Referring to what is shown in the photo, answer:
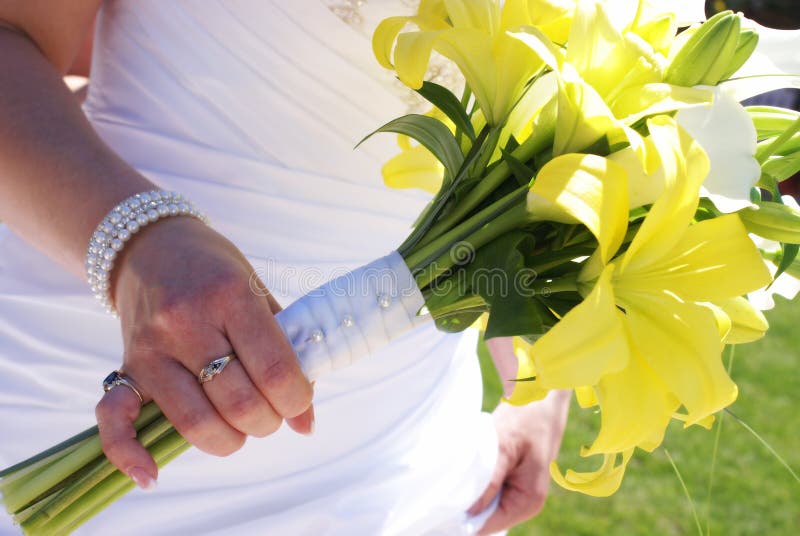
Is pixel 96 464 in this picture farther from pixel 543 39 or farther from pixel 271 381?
pixel 543 39

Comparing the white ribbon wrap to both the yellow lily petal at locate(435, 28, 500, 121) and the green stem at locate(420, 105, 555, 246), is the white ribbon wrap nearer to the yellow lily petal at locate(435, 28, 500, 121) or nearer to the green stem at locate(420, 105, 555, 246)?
A: the green stem at locate(420, 105, 555, 246)

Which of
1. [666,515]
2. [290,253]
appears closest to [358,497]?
[290,253]

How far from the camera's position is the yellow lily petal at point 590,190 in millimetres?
819

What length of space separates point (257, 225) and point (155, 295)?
0.59m

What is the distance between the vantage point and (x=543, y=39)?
Result: 0.88m

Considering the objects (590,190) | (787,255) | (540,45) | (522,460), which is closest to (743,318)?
(787,255)

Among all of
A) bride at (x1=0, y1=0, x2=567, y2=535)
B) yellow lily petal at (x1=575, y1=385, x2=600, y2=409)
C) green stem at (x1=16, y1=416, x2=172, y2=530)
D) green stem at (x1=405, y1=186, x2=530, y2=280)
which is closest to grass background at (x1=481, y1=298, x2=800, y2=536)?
bride at (x1=0, y1=0, x2=567, y2=535)

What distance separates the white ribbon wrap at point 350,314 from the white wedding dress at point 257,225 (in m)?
0.55

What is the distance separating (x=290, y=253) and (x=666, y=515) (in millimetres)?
2878

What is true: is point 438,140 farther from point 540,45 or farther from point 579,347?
point 579,347

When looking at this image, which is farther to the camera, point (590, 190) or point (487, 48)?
point (487, 48)

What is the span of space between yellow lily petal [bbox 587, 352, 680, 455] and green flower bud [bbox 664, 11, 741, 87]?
315 mm

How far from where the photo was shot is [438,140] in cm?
104

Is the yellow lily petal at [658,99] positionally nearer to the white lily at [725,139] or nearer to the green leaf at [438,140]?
the white lily at [725,139]
